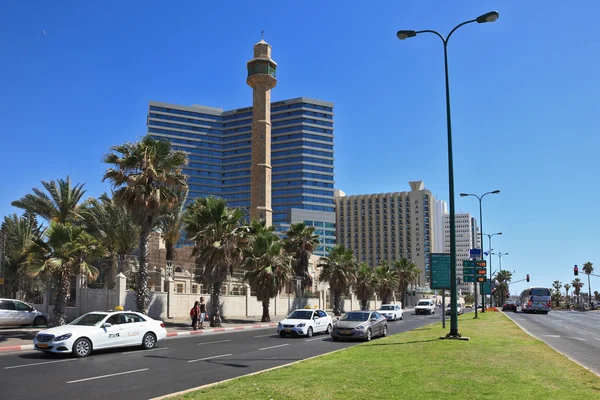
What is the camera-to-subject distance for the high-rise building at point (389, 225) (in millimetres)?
183125

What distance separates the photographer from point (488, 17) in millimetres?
19156

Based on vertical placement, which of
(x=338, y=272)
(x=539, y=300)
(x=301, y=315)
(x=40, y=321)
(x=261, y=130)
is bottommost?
(x=539, y=300)

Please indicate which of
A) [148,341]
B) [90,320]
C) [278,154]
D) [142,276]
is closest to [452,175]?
[148,341]

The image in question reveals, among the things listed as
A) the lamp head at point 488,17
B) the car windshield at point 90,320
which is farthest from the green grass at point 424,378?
the lamp head at point 488,17

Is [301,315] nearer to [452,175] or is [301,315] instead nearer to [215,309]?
[215,309]

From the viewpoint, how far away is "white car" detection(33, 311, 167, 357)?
623 inches

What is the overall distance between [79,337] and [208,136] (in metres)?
151

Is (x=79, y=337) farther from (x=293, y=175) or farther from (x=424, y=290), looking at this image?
(x=293, y=175)

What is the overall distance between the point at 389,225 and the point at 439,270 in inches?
6494

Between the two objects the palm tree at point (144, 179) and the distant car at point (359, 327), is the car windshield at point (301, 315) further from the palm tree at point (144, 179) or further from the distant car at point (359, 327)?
the palm tree at point (144, 179)

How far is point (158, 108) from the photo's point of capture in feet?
508

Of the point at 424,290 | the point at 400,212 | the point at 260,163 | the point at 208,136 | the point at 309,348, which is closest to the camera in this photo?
the point at 309,348

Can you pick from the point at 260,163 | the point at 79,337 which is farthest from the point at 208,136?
the point at 79,337

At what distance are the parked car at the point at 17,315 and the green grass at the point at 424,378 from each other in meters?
20.2
